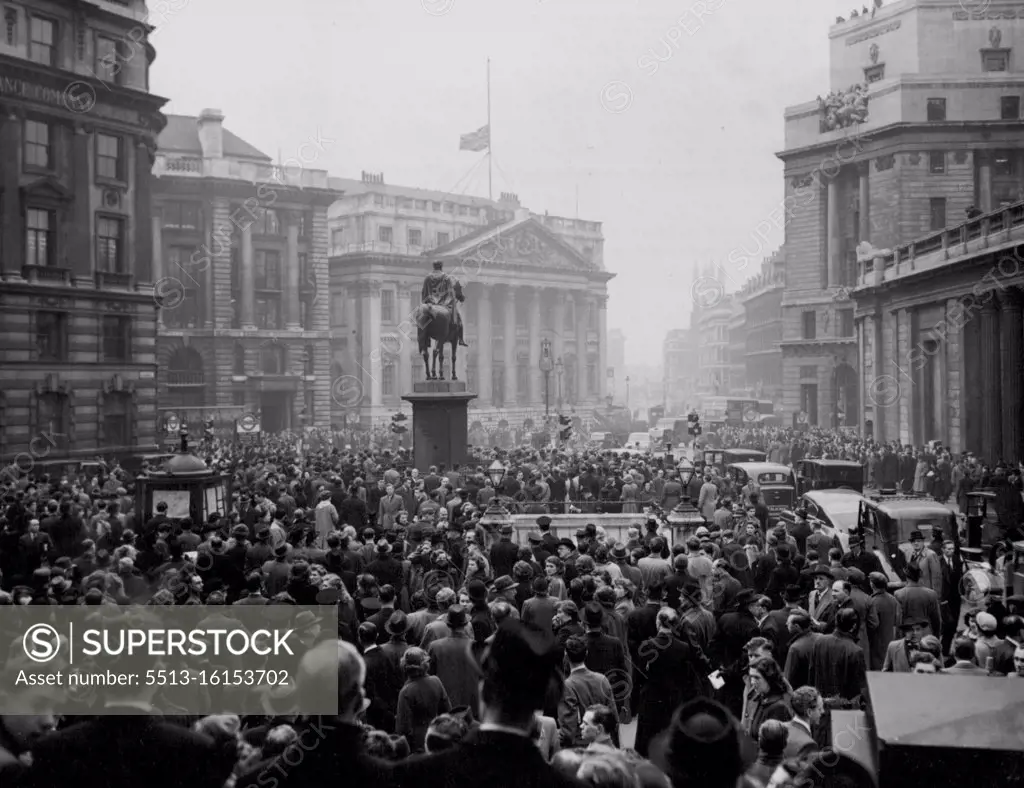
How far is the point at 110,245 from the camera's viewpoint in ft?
136

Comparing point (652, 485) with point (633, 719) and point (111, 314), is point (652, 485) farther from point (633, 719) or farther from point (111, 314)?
point (111, 314)

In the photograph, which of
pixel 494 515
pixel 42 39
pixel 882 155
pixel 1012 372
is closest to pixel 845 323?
pixel 882 155

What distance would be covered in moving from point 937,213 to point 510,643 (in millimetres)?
60215

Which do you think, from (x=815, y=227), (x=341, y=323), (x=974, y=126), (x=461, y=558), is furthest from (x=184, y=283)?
(x=461, y=558)

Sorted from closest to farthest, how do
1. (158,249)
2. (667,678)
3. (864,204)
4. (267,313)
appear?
(667,678) < (864,204) < (158,249) < (267,313)

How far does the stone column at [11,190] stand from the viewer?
121 ft

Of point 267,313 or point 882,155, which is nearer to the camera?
point 882,155

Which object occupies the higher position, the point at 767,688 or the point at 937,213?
the point at 937,213

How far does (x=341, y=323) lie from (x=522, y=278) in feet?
62.9

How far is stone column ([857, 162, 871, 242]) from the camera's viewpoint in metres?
59.8

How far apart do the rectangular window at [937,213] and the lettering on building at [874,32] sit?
37.0ft

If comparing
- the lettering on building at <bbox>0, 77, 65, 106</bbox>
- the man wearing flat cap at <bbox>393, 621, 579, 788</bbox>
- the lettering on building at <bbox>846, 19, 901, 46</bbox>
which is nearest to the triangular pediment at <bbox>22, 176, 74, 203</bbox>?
the lettering on building at <bbox>0, 77, 65, 106</bbox>

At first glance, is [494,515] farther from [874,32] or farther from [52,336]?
[874,32]

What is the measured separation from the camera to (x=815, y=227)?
63.9m
